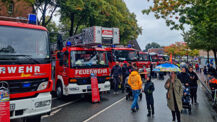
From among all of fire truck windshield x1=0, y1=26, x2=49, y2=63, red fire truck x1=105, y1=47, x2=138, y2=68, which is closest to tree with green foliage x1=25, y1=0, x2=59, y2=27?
red fire truck x1=105, y1=47, x2=138, y2=68

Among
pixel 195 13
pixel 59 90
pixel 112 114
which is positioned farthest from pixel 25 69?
pixel 195 13

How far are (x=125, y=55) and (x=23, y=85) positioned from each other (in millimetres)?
10015

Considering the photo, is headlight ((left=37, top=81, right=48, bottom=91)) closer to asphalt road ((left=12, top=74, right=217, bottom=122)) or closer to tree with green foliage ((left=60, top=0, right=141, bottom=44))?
asphalt road ((left=12, top=74, right=217, bottom=122))

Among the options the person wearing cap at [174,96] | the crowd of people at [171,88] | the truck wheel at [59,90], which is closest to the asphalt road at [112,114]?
the crowd of people at [171,88]

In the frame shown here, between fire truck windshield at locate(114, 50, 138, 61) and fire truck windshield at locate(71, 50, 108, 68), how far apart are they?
4.12 metres

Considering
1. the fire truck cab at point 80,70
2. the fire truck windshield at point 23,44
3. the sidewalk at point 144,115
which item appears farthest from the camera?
the fire truck cab at point 80,70

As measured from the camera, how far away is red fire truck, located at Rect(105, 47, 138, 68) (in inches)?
514

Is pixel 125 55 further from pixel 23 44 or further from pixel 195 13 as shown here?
pixel 23 44

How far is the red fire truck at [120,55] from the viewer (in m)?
13.1

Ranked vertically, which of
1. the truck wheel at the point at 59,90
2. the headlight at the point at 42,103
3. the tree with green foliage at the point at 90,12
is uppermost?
the tree with green foliage at the point at 90,12

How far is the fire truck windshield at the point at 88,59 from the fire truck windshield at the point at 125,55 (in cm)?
412

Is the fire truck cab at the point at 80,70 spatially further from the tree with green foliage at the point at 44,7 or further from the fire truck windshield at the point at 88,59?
the tree with green foliage at the point at 44,7

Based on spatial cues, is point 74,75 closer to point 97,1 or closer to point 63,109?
point 63,109

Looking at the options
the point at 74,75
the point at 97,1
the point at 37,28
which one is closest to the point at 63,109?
the point at 74,75
